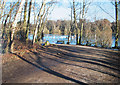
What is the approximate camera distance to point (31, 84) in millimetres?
3613

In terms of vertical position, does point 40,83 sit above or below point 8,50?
below

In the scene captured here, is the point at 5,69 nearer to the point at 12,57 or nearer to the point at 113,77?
the point at 12,57

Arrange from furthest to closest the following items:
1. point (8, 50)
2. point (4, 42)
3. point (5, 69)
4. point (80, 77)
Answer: point (4, 42) < point (8, 50) < point (5, 69) < point (80, 77)

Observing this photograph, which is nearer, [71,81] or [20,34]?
[71,81]

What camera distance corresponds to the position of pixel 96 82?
3.87 metres

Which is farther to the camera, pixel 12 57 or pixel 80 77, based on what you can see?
pixel 12 57

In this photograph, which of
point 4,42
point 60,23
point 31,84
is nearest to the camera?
point 31,84

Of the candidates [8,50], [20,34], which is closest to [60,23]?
[20,34]

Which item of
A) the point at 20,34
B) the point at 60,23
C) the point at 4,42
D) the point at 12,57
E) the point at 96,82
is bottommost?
the point at 96,82

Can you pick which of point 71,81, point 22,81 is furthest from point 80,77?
point 22,81

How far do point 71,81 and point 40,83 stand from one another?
47.9 inches

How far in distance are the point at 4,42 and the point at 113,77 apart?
8746mm

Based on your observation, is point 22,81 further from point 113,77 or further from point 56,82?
point 113,77

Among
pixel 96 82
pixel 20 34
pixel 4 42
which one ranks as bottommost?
pixel 96 82
